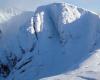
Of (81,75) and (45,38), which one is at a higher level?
(81,75)

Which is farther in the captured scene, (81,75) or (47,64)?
(47,64)

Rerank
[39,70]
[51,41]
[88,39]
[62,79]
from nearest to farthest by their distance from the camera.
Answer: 1. [62,79]
2. [39,70]
3. [88,39]
4. [51,41]

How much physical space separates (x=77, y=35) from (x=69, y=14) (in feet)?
38.8

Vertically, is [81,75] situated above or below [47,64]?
above

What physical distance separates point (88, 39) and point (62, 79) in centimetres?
12997

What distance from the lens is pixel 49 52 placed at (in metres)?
183

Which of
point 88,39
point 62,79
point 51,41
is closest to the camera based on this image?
point 62,79

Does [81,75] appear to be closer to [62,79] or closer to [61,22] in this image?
[62,79]

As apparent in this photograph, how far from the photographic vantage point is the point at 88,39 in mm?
180625

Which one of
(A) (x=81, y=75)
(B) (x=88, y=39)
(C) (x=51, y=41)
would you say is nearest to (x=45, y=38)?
(C) (x=51, y=41)

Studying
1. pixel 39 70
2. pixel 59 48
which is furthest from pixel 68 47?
pixel 39 70

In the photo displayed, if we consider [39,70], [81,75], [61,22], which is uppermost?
[81,75]

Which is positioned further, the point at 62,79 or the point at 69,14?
the point at 69,14

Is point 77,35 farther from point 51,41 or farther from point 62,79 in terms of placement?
point 62,79
